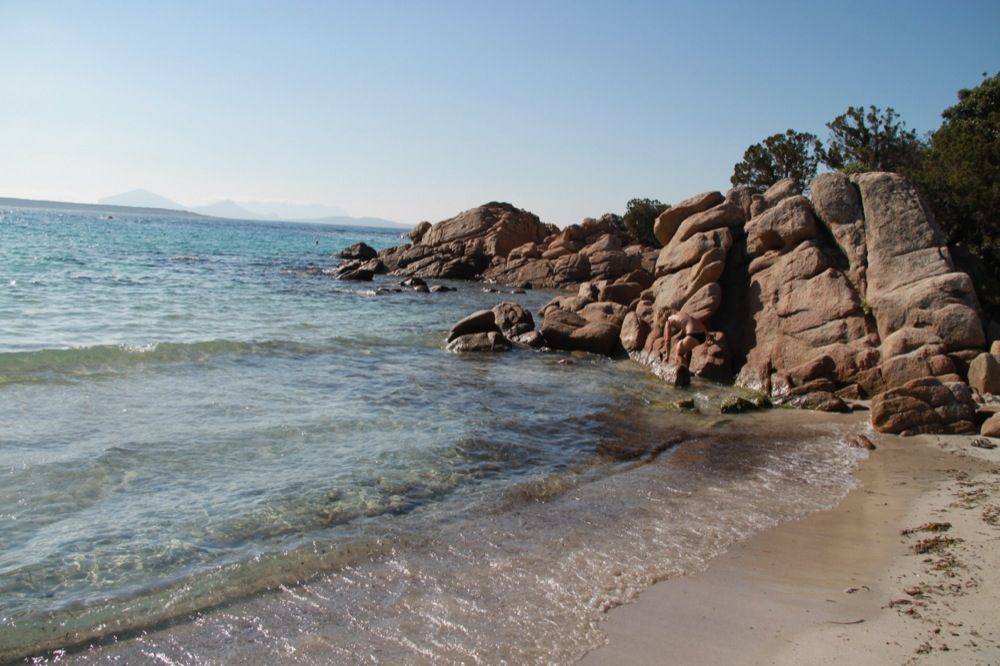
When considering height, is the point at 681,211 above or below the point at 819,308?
above

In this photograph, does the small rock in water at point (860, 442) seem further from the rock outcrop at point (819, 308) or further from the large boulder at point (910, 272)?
the large boulder at point (910, 272)

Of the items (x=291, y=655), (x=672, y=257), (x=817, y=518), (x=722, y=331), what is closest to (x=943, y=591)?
(x=817, y=518)

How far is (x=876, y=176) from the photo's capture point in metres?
18.6

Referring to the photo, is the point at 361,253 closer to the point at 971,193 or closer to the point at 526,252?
the point at 526,252

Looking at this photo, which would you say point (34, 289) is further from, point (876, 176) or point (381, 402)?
point (876, 176)

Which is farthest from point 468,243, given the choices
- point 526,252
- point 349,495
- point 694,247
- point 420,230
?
point 349,495

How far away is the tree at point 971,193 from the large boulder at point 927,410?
25.2 ft

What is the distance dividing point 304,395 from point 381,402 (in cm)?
160

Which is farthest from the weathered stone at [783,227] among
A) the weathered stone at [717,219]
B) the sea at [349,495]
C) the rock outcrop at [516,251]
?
the rock outcrop at [516,251]

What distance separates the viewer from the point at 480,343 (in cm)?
2198

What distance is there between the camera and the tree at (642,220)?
188ft

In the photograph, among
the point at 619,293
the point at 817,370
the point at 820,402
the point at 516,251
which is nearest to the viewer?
the point at 820,402

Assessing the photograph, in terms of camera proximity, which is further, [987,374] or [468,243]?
[468,243]

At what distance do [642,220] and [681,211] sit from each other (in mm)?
34611
